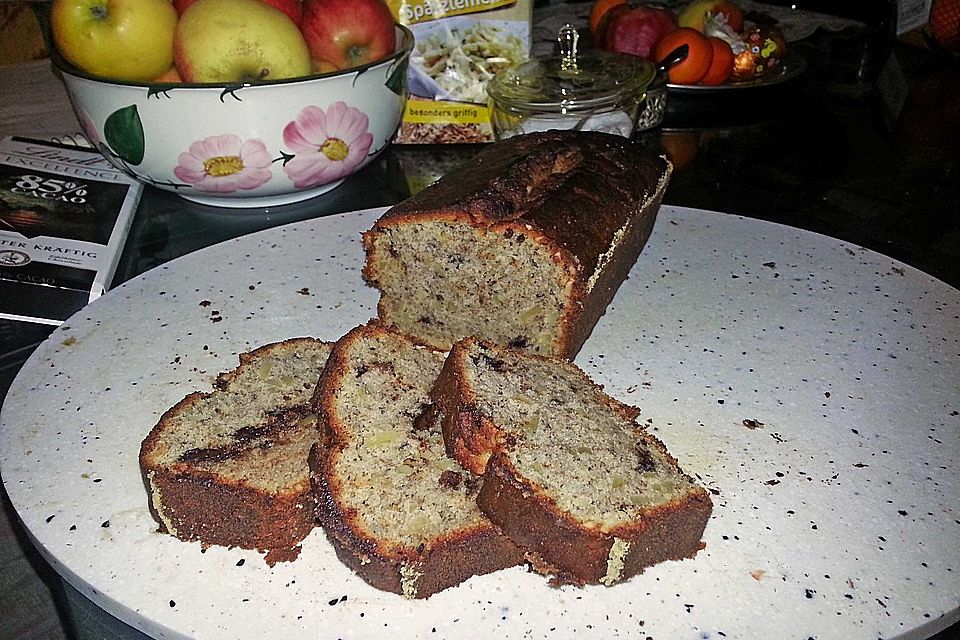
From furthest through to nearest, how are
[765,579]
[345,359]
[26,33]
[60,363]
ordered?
[26,33], [60,363], [345,359], [765,579]

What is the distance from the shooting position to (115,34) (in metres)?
2.54

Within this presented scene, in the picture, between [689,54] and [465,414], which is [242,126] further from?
[689,54]

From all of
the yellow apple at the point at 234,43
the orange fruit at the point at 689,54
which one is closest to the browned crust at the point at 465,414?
the yellow apple at the point at 234,43

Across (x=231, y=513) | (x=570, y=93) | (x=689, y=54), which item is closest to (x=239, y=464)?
(x=231, y=513)

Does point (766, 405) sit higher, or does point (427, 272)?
point (427, 272)

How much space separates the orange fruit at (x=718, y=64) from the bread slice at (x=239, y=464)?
3.02 metres

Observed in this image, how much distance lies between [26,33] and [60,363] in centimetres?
310

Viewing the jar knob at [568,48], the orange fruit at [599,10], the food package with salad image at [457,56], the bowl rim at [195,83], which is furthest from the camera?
the orange fruit at [599,10]

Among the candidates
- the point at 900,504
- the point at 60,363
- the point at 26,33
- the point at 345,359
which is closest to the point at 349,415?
the point at 345,359

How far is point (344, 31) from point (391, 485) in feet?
5.57

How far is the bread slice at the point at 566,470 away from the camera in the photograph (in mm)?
1600

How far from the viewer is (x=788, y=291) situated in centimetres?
253

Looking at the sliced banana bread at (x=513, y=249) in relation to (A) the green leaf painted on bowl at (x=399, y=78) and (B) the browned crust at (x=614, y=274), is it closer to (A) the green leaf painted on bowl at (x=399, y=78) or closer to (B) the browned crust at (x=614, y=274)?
(B) the browned crust at (x=614, y=274)

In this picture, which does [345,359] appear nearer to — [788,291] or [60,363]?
[60,363]
